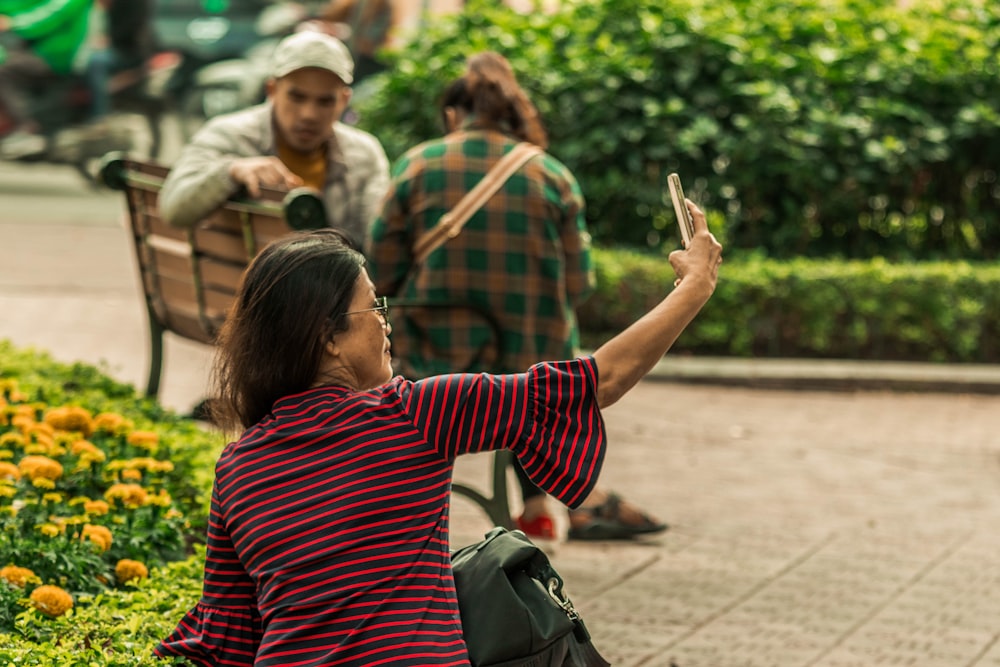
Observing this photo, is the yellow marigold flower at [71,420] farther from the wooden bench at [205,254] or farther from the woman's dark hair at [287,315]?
the woman's dark hair at [287,315]

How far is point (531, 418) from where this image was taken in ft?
8.74

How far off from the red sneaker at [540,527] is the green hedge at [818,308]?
3992 millimetres

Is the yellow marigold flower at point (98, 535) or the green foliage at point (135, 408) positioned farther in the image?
the green foliage at point (135, 408)

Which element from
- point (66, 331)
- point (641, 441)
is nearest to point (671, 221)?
point (641, 441)

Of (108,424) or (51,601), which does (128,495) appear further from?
(108,424)

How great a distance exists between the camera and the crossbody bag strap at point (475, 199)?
510 centimetres

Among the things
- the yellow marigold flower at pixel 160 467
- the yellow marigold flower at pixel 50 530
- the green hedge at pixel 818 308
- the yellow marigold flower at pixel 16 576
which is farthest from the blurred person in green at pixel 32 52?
the yellow marigold flower at pixel 16 576

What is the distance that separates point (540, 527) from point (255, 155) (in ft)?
5.22

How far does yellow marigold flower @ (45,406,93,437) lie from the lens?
14.9ft

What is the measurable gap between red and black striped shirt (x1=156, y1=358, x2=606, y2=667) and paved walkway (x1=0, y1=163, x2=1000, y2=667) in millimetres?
1857

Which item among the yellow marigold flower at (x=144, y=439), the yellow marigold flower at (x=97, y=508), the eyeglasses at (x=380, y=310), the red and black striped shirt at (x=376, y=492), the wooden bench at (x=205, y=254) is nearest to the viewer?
the red and black striped shirt at (x=376, y=492)

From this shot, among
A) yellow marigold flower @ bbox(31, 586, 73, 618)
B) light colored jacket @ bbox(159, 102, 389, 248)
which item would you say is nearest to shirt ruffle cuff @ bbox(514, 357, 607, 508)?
yellow marigold flower @ bbox(31, 586, 73, 618)

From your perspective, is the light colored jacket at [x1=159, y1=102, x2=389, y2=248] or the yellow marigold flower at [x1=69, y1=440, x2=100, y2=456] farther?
the light colored jacket at [x1=159, y1=102, x2=389, y2=248]

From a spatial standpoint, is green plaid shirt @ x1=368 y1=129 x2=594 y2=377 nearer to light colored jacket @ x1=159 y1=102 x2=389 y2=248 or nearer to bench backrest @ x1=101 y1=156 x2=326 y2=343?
light colored jacket @ x1=159 y1=102 x2=389 y2=248
